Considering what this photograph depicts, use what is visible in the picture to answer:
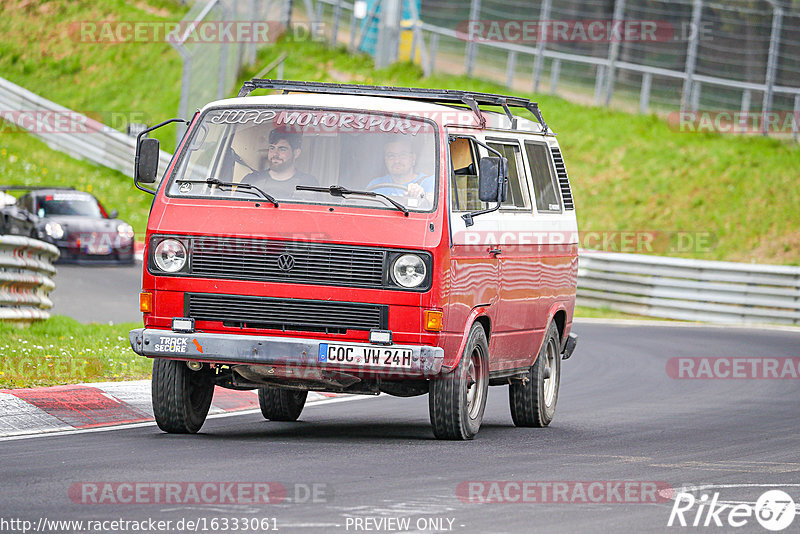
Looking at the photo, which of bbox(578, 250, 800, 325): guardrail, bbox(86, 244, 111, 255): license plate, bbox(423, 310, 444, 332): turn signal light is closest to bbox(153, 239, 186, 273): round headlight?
bbox(423, 310, 444, 332): turn signal light

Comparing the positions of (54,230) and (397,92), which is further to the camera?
(54,230)

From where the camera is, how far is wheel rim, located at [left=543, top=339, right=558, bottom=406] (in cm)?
1328

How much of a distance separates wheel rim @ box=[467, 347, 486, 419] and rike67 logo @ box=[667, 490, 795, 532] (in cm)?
285

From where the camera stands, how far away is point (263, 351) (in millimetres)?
10211

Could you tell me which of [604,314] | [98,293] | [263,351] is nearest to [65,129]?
[98,293]

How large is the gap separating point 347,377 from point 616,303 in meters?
18.7

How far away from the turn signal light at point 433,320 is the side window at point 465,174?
37.4 inches

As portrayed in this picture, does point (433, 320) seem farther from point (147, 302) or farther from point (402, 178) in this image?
point (147, 302)

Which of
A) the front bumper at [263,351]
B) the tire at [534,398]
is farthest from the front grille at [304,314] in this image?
the tire at [534,398]

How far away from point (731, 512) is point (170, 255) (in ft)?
14.1

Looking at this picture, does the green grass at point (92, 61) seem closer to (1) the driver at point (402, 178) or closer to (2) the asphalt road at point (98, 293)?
(2) the asphalt road at point (98, 293)

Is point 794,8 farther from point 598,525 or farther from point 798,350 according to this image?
point 598,525

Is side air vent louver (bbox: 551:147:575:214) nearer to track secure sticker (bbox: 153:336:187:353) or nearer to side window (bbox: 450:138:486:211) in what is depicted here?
side window (bbox: 450:138:486:211)

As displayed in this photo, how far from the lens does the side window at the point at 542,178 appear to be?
12633 mm
